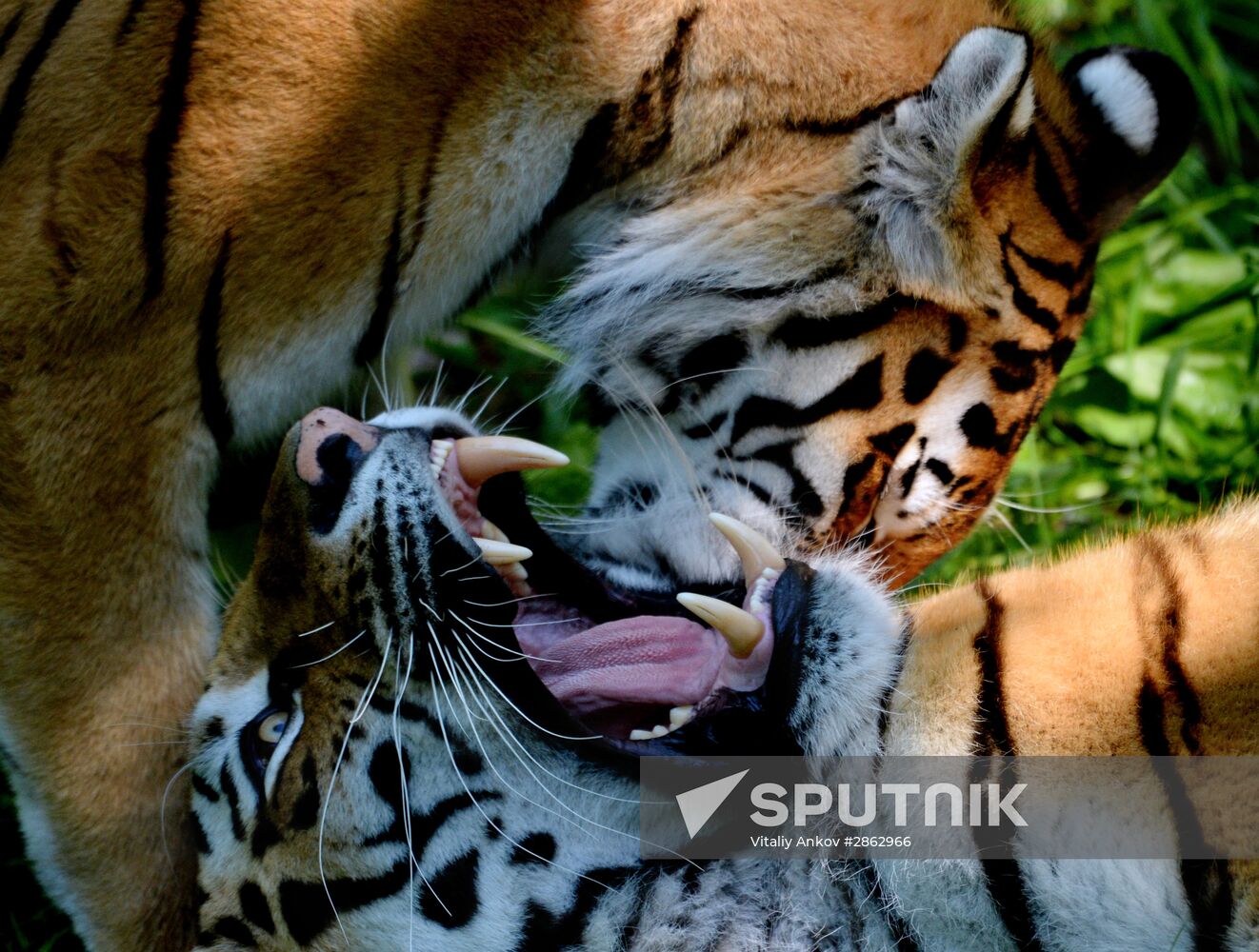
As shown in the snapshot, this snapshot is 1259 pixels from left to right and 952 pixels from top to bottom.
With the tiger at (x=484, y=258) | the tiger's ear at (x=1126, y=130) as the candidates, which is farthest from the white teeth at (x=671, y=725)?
the tiger's ear at (x=1126, y=130)

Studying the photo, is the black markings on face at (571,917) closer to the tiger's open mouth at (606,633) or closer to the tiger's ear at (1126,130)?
the tiger's open mouth at (606,633)

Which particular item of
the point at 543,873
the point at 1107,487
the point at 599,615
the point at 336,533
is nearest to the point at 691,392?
the point at 599,615

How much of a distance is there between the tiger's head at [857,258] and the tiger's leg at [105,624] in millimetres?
598

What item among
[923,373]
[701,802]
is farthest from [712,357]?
[701,802]

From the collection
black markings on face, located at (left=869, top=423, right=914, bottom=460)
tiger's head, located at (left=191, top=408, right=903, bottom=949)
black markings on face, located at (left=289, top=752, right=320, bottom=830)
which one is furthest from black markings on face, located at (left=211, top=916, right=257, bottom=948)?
black markings on face, located at (left=869, top=423, right=914, bottom=460)

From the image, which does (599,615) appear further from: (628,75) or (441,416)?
(628,75)

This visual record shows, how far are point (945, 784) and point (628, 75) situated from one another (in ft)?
3.10

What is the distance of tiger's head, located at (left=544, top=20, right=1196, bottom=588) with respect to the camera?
1.73 meters

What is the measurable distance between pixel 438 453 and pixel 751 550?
395mm

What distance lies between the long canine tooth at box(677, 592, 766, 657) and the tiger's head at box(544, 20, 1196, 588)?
0.23 meters

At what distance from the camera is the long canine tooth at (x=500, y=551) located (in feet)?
5.25

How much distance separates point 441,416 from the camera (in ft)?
5.61

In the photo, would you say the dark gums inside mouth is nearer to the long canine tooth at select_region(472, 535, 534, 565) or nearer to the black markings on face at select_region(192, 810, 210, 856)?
the long canine tooth at select_region(472, 535, 534, 565)

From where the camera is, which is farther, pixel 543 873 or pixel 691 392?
pixel 691 392
